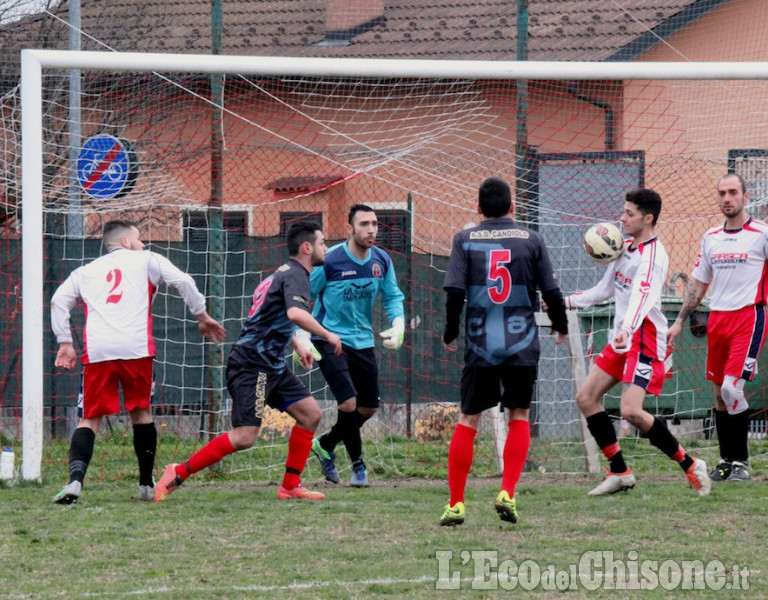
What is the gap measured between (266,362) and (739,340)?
3.33 meters

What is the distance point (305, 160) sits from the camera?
469 inches

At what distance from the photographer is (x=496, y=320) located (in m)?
6.40

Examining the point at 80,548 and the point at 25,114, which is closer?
the point at 80,548

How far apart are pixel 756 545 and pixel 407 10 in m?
10.1

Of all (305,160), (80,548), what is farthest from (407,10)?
(80,548)

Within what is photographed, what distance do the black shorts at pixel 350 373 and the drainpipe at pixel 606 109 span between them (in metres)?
3.79

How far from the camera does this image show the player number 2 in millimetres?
6398

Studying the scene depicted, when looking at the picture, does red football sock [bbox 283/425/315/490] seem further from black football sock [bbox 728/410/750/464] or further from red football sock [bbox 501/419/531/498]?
black football sock [bbox 728/410/750/464]

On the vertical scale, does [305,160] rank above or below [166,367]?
above

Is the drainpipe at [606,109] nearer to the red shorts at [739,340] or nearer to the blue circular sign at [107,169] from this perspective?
the red shorts at [739,340]

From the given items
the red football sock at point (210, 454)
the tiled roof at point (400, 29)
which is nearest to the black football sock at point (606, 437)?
the red football sock at point (210, 454)

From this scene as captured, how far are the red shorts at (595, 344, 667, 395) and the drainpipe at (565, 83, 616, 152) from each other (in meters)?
3.82

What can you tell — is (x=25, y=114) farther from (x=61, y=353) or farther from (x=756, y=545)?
(x=756, y=545)

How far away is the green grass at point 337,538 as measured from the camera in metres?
5.03
